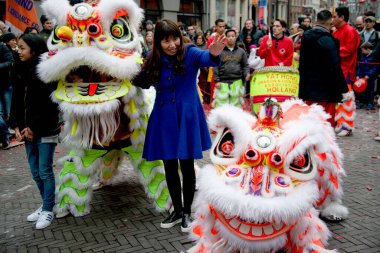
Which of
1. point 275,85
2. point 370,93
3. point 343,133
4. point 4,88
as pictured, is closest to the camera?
point 275,85

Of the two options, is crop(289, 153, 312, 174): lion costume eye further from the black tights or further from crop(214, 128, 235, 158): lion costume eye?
the black tights

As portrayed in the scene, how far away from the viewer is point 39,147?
13.8 feet

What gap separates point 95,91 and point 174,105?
766mm

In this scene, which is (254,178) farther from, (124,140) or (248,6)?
(248,6)

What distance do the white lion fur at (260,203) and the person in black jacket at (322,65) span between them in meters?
2.98

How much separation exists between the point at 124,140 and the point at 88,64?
90cm

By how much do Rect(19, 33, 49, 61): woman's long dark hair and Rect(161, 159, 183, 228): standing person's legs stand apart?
1.65 metres

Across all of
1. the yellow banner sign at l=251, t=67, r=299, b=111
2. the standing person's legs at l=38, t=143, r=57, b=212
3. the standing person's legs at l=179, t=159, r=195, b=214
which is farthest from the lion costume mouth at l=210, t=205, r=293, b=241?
the standing person's legs at l=38, t=143, r=57, b=212

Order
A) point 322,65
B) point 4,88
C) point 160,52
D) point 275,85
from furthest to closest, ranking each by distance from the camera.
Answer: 1. point 4,88
2. point 322,65
3. point 275,85
4. point 160,52

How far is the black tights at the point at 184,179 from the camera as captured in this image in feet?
13.0

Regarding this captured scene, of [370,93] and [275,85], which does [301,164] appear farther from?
[370,93]

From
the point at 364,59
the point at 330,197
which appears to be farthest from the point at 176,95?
the point at 364,59

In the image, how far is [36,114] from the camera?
4.12m

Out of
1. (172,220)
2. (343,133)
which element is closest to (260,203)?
(172,220)
